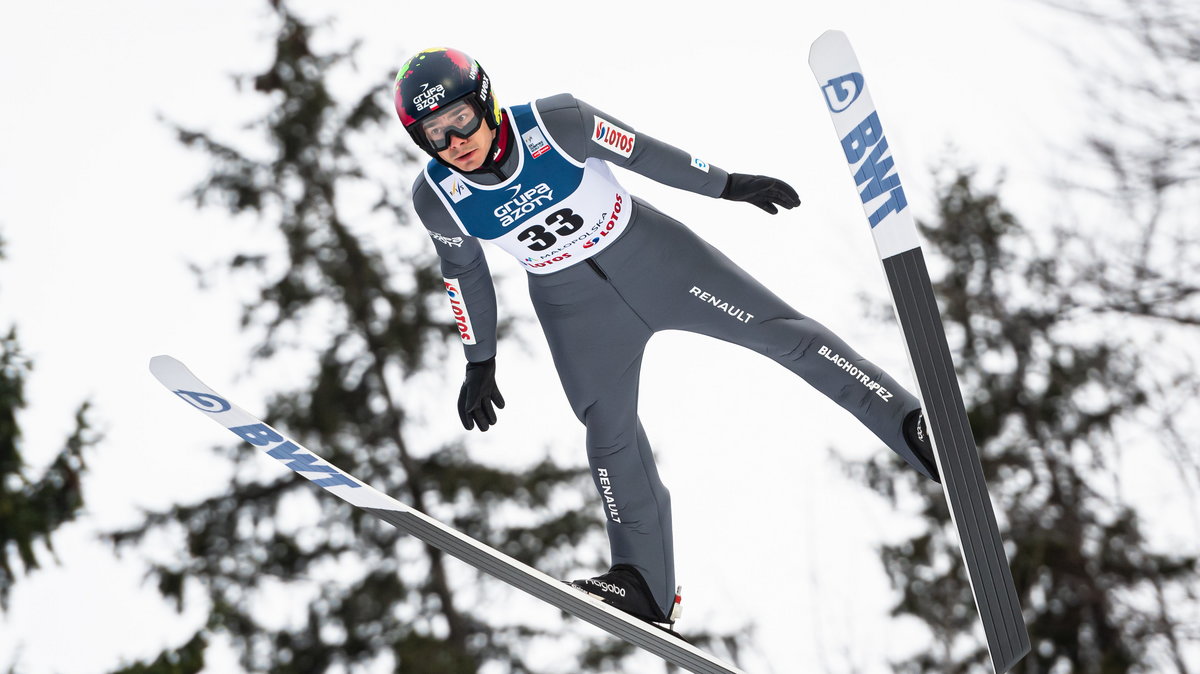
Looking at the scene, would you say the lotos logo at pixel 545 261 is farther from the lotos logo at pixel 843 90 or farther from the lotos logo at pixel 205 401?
the lotos logo at pixel 205 401

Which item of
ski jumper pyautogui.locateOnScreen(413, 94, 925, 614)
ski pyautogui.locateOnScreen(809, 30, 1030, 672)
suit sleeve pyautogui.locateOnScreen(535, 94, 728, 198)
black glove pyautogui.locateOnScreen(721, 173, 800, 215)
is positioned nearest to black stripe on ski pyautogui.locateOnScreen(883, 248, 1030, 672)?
ski pyautogui.locateOnScreen(809, 30, 1030, 672)

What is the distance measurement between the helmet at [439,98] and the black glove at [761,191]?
79 centimetres

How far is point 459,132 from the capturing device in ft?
10.5

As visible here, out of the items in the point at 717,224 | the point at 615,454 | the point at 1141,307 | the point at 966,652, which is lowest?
the point at 966,652

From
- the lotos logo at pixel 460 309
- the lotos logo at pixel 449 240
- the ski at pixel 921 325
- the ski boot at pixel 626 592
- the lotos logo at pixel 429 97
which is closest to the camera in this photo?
the lotos logo at pixel 429 97

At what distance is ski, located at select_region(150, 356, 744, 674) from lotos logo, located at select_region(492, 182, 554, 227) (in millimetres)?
1080

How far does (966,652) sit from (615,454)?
370 inches

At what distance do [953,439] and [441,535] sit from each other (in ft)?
5.64

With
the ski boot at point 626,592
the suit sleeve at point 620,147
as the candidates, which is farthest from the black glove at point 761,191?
the ski boot at point 626,592

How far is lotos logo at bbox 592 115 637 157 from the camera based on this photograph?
335 centimetres

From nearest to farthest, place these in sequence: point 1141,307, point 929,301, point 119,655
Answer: point 929,301 < point 119,655 < point 1141,307

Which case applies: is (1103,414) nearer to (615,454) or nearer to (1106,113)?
(1106,113)

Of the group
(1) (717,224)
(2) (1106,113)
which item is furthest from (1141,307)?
(1) (717,224)

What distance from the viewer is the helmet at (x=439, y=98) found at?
3184 millimetres
